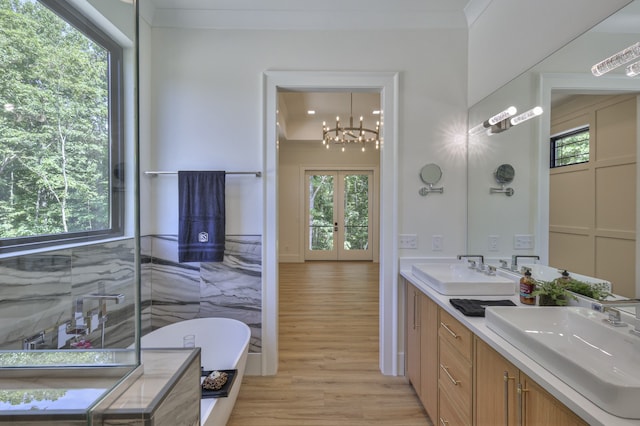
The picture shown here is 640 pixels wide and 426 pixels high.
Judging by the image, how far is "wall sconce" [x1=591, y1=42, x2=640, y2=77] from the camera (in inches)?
43.8

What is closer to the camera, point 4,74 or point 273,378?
point 4,74

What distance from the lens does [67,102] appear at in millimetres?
1342

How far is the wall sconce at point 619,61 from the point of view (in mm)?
1113

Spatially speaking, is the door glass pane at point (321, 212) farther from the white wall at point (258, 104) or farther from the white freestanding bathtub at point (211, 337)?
the white freestanding bathtub at point (211, 337)

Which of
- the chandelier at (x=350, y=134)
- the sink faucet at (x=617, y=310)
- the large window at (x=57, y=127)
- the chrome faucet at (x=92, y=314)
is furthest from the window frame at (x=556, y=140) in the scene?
the chandelier at (x=350, y=134)

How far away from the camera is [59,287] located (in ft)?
4.56

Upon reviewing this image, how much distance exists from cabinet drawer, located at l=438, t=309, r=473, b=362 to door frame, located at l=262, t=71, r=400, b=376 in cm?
76

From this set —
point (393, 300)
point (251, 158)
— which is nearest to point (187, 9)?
point (251, 158)

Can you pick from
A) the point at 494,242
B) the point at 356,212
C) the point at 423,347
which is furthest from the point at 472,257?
the point at 356,212

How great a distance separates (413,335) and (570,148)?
152 cm

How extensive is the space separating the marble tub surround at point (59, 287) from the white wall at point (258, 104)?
0.85m

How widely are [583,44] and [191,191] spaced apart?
2.59m

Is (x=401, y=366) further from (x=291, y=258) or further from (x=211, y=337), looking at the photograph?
(x=291, y=258)

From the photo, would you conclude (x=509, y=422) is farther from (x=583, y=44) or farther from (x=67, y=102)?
(x=67, y=102)
